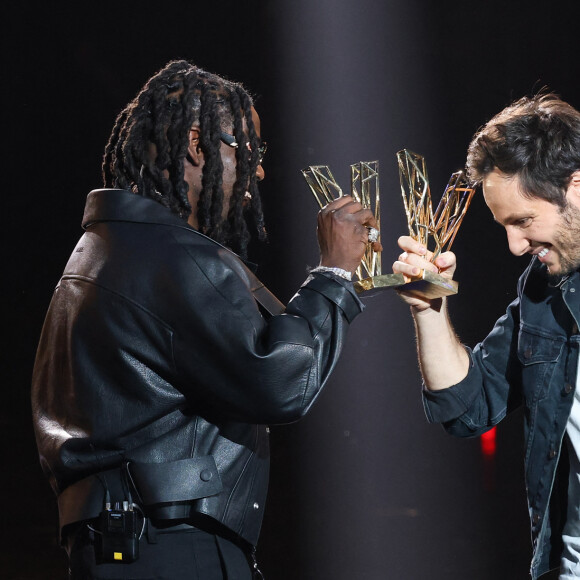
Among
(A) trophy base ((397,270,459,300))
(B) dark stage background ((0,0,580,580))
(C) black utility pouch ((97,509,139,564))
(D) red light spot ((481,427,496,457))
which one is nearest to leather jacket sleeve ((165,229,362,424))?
(C) black utility pouch ((97,509,139,564))

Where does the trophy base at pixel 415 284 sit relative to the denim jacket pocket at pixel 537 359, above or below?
above

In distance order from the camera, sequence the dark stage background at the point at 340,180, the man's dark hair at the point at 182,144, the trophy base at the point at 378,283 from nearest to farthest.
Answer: the man's dark hair at the point at 182,144 → the trophy base at the point at 378,283 → the dark stage background at the point at 340,180

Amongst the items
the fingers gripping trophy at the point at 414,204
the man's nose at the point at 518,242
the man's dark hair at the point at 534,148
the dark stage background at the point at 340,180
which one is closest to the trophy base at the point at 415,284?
the fingers gripping trophy at the point at 414,204

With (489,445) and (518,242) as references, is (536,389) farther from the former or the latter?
(489,445)

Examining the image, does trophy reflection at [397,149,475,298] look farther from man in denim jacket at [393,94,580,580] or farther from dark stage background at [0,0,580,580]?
dark stage background at [0,0,580,580]

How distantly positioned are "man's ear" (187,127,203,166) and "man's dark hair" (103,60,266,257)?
0.04ft

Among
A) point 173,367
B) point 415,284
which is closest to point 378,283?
point 415,284

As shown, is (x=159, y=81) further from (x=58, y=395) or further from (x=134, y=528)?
(x=134, y=528)

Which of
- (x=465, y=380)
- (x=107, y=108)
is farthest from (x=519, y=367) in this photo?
(x=107, y=108)

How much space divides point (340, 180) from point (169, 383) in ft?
7.70

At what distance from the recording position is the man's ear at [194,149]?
Answer: 152cm

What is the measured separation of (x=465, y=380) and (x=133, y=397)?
80 cm

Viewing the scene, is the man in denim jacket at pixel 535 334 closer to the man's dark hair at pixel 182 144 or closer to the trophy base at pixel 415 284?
the trophy base at pixel 415 284

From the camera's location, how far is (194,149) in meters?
1.53
